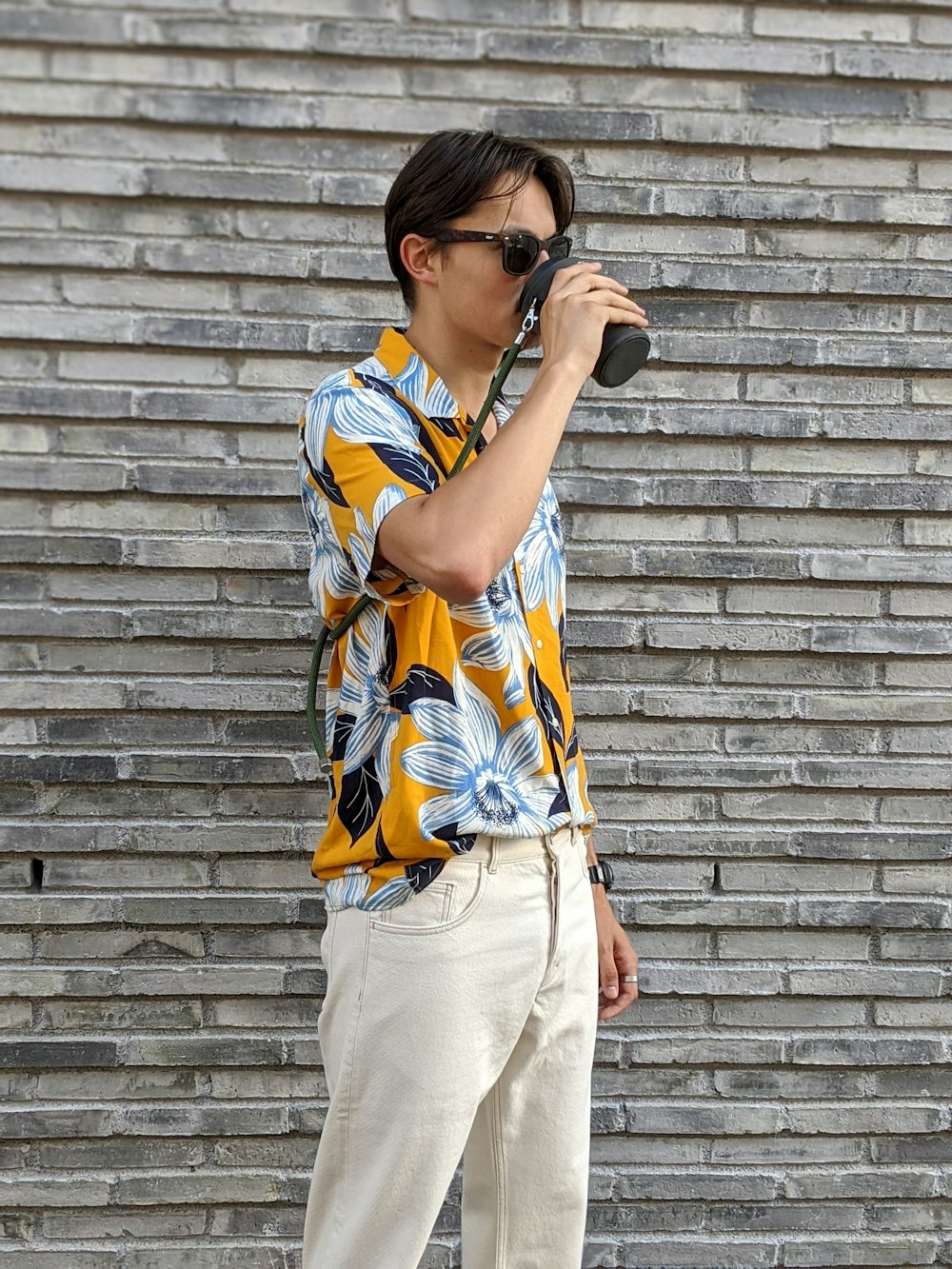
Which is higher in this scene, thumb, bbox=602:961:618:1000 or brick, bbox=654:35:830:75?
brick, bbox=654:35:830:75

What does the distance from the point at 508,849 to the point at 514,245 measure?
89cm

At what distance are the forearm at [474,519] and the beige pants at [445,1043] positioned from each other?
40cm

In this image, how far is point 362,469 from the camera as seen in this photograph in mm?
1517

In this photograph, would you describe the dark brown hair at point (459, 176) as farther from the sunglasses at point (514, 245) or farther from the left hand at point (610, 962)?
the left hand at point (610, 962)

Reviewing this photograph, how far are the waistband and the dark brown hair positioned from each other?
2.99 feet

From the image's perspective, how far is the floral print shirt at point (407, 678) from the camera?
5.04 ft

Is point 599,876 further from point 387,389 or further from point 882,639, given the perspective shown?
point 882,639

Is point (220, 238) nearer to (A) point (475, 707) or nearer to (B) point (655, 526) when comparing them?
(B) point (655, 526)

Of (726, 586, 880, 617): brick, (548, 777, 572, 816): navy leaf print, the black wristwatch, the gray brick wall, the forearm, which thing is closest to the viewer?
the forearm

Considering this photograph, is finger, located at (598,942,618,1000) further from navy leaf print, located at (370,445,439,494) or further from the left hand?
navy leaf print, located at (370,445,439,494)

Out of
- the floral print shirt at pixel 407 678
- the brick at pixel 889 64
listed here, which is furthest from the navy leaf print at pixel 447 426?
the brick at pixel 889 64

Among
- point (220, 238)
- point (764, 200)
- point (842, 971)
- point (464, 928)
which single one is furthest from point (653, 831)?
point (220, 238)

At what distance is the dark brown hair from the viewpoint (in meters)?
1.67

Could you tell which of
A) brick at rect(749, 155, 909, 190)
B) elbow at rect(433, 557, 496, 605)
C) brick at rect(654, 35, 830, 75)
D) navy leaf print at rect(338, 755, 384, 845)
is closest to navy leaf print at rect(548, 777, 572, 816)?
navy leaf print at rect(338, 755, 384, 845)
